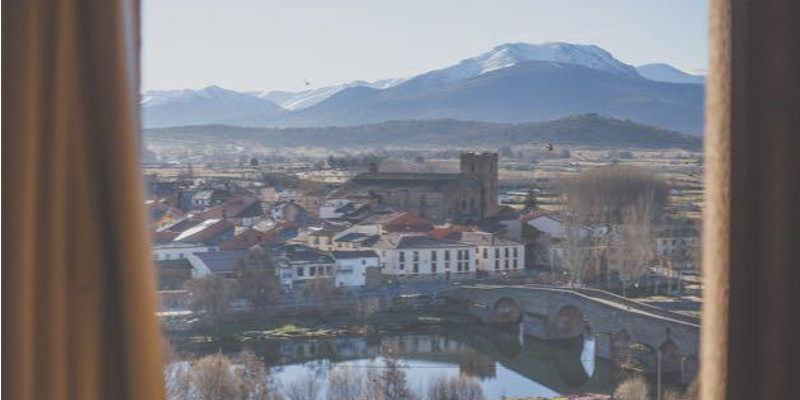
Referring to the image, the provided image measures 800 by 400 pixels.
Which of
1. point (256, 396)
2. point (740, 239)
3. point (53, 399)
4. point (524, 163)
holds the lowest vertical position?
point (256, 396)

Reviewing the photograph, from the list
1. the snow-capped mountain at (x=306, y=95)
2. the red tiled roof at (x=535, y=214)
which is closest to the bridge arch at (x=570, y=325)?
the red tiled roof at (x=535, y=214)

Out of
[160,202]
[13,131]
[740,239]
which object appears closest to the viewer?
[13,131]

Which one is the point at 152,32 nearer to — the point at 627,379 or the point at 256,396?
the point at 256,396

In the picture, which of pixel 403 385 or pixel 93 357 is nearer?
pixel 93 357

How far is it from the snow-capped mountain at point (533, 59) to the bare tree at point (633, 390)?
0.75m

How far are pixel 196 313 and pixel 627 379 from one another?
1.01 m

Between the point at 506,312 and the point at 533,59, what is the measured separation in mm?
627

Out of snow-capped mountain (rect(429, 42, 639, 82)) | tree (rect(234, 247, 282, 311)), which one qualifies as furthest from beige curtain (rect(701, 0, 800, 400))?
tree (rect(234, 247, 282, 311))

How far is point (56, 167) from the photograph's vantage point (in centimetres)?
144

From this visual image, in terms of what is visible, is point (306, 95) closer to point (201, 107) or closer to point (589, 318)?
point (201, 107)

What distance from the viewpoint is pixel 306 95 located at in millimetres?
2018

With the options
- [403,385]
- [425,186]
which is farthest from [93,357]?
[425,186]

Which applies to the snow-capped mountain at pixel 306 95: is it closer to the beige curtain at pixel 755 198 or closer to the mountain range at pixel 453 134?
the mountain range at pixel 453 134

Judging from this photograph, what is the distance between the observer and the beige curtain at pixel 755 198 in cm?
151
